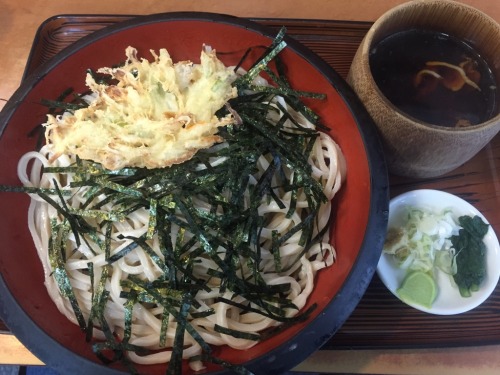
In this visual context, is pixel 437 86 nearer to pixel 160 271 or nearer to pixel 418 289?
pixel 418 289

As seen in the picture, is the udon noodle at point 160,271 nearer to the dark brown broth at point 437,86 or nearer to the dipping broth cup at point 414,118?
the dipping broth cup at point 414,118

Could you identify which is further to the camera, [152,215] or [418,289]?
[418,289]

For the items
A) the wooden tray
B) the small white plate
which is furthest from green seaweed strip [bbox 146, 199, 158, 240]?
the small white plate

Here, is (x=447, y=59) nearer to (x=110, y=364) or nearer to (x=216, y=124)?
(x=216, y=124)

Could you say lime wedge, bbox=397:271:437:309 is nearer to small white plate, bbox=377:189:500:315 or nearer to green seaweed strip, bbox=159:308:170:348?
Result: small white plate, bbox=377:189:500:315

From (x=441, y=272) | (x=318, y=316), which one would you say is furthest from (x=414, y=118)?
(x=318, y=316)
